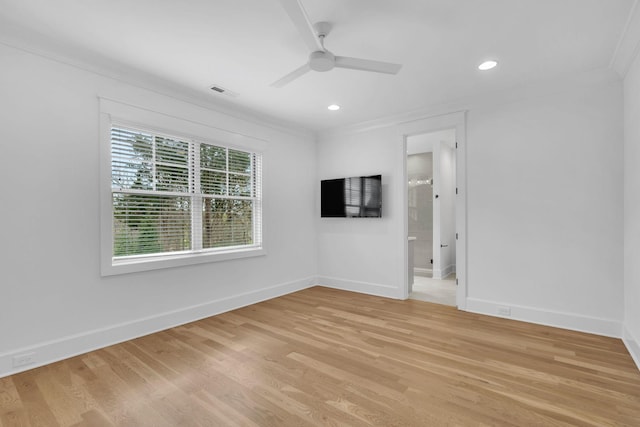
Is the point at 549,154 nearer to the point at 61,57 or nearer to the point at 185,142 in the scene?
the point at 185,142

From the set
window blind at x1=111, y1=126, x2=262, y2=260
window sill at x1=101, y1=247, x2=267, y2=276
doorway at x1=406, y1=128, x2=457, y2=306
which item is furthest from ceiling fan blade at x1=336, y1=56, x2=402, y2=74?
doorway at x1=406, y1=128, x2=457, y2=306

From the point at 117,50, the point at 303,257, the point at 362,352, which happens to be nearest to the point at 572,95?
the point at 362,352

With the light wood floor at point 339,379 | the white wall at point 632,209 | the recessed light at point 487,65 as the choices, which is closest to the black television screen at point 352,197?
the light wood floor at point 339,379

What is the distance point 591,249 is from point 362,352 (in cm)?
269

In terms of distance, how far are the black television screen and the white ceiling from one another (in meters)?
1.57

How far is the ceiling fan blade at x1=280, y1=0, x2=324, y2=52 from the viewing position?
71.5 inches

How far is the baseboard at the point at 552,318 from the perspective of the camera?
3.14 meters

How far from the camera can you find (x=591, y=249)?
10.6 feet

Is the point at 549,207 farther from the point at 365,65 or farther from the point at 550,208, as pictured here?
the point at 365,65

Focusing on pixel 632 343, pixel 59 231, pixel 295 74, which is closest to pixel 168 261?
pixel 59 231

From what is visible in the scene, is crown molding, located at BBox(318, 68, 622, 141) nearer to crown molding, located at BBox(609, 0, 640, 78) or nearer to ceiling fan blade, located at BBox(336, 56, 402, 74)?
crown molding, located at BBox(609, 0, 640, 78)

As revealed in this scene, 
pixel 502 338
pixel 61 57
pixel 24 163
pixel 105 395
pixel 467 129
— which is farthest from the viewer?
pixel 467 129

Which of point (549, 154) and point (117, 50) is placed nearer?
point (117, 50)

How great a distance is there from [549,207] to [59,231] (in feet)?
16.4
